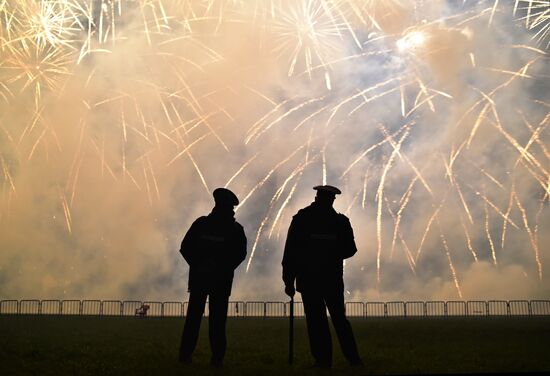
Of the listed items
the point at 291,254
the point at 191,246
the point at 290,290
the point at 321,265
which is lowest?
the point at 290,290

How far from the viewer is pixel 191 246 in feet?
30.0

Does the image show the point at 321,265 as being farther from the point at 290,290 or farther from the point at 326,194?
the point at 326,194

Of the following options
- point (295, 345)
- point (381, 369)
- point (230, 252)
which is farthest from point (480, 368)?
point (295, 345)

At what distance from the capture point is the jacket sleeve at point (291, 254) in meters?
8.67

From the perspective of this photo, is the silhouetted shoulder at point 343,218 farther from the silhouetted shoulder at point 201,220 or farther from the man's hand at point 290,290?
the silhouetted shoulder at point 201,220

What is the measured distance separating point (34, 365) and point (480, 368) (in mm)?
6097

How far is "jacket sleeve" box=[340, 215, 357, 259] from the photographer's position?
8.77 m

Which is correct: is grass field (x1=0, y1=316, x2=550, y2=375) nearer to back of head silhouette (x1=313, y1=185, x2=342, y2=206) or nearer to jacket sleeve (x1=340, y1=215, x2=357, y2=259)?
jacket sleeve (x1=340, y1=215, x2=357, y2=259)

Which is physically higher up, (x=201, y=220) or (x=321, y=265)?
(x=201, y=220)

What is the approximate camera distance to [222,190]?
29.5 feet

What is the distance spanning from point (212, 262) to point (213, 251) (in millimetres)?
153

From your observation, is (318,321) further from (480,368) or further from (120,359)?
(120,359)

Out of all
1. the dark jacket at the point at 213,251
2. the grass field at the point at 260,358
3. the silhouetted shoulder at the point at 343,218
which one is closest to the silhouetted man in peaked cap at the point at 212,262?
the dark jacket at the point at 213,251

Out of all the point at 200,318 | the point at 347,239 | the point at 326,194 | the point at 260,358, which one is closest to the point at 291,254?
the point at 347,239
